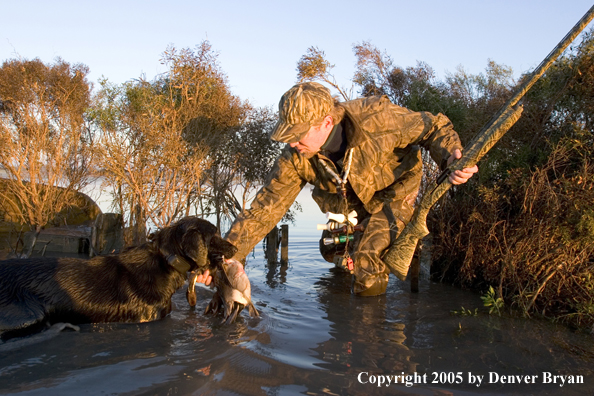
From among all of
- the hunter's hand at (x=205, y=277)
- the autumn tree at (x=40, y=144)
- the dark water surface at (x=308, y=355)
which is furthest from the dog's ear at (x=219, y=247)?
the autumn tree at (x=40, y=144)

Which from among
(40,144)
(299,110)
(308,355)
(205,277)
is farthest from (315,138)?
(40,144)

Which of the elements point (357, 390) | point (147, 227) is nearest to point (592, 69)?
point (357, 390)

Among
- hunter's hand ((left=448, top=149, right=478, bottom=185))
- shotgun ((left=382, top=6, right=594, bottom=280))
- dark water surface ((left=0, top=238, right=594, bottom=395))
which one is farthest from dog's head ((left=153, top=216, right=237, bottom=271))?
hunter's hand ((left=448, top=149, right=478, bottom=185))

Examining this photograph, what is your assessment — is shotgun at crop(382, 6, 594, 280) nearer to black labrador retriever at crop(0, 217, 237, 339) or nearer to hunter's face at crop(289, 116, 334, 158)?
hunter's face at crop(289, 116, 334, 158)

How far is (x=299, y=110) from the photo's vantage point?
4.14m

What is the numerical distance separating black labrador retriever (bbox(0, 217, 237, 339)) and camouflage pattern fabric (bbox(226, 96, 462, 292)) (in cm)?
64

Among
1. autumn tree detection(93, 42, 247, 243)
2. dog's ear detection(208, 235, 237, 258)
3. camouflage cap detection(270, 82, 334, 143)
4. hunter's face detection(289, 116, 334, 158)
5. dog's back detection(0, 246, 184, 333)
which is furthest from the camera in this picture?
autumn tree detection(93, 42, 247, 243)

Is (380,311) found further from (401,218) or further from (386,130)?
(386,130)

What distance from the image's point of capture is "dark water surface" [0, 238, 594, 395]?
9.22 feet

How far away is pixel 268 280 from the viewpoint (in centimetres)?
682

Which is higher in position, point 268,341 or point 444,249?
point 444,249

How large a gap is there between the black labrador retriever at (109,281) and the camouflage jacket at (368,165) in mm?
662

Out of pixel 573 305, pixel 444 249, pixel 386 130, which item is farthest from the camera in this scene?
pixel 444 249

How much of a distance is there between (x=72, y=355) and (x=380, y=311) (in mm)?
2990
